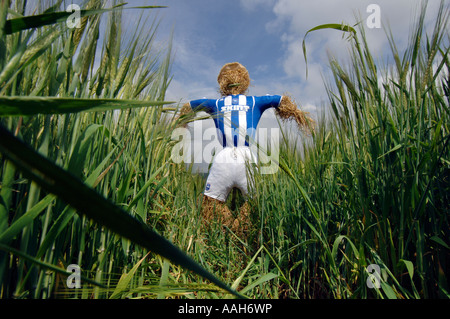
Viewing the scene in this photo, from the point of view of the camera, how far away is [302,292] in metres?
0.92

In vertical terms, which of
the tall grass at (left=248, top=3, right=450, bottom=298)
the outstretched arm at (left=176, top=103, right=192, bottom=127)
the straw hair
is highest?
the straw hair

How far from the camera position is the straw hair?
2547 mm

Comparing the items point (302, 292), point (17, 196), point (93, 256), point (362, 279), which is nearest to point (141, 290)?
point (93, 256)

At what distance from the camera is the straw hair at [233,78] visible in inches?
100

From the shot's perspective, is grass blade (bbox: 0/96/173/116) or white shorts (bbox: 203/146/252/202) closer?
grass blade (bbox: 0/96/173/116)

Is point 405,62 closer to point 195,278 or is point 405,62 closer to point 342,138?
point 342,138

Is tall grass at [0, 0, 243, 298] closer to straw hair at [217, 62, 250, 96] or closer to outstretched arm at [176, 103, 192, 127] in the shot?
outstretched arm at [176, 103, 192, 127]

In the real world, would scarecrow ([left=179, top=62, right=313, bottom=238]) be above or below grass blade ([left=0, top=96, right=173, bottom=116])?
above

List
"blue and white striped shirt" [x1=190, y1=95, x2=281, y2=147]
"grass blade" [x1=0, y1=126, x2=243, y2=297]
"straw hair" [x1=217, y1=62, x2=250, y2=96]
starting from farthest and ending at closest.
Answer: "straw hair" [x1=217, y1=62, x2=250, y2=96]
"blue and white striped shirt" [x1=190, y1=95, x2=281, y2=147]
"grass blade" [x1=0, y1=126, x2=243, y2=297]

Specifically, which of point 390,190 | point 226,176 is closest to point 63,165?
point 390,190

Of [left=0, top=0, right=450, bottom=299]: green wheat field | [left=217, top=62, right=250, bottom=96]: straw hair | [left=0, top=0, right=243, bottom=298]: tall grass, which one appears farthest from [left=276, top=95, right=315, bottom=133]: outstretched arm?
[left=0, top=0, right=243, bottom=298]: tall grass

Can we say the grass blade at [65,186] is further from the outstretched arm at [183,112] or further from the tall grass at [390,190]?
the outstretched arm at [183,112]

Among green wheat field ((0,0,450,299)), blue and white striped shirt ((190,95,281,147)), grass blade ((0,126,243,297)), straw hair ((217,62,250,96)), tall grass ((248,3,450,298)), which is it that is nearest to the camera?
grass blade ((0,126,243,297))
